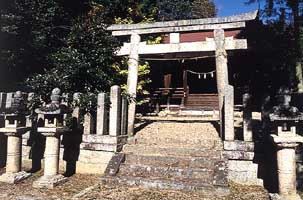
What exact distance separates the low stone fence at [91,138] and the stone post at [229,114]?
124 inches

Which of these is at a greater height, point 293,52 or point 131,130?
point 293,52

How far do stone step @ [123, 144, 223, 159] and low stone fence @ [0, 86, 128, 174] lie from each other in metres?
0.42

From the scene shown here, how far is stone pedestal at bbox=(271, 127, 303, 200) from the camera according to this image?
7289 millimetres

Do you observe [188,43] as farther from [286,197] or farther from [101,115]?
[286,197]

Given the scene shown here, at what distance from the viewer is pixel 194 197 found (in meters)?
7.38

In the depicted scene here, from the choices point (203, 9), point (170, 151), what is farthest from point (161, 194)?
point (203, 9)

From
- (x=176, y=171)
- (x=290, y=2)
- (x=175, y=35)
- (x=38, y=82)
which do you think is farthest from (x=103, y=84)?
(x=290, y=2)

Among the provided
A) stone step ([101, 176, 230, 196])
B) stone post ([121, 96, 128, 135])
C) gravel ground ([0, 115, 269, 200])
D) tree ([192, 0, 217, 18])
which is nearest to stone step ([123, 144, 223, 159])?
stone post ([121, 96, 128, 135])

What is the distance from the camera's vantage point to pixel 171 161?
9.00 metres

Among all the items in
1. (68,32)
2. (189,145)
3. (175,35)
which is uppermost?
(68,32)

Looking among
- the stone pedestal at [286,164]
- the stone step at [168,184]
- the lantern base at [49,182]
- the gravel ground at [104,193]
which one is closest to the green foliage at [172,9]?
the lantern base at [49,182]

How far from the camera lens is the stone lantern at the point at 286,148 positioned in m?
7.29

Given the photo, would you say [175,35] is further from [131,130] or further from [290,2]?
[290,2]

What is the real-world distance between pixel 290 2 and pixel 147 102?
9.53m
